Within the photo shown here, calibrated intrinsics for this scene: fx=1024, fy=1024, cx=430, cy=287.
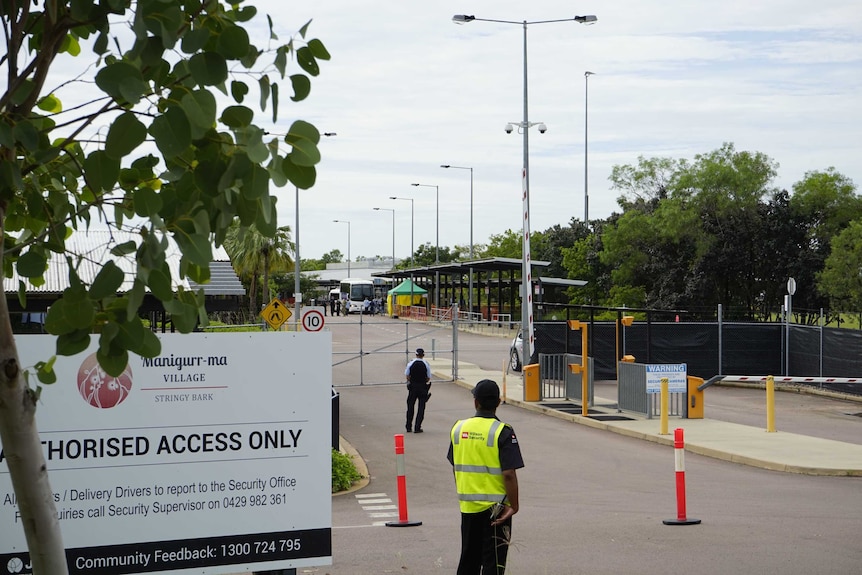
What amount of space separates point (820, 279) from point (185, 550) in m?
44.2

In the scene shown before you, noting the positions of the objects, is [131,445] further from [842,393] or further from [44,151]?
[842,393]

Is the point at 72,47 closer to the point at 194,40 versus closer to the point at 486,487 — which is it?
the point at 194,40

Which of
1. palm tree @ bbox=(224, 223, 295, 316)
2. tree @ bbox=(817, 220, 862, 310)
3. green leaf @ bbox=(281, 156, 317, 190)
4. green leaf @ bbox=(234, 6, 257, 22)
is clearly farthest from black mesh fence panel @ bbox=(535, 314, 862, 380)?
palm tree @ bbox=(224, 223, 295, 316)

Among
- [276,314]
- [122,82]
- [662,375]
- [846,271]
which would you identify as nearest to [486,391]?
[122,82]

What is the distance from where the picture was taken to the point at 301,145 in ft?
10.9

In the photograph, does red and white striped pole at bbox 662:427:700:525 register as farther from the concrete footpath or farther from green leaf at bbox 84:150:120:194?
green leaf at bbox 84:150:120:194

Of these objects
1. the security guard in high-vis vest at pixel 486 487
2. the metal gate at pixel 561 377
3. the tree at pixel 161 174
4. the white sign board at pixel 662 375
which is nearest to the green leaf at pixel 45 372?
the tree at pixel 161 174

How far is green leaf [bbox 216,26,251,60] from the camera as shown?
3350 mm

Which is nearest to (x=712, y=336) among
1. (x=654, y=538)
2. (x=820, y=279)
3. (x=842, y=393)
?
(x=842, y=393)

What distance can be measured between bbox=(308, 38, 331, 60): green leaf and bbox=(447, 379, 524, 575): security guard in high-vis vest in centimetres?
338

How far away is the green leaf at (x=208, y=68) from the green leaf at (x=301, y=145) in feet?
0.91

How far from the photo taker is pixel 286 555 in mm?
6609

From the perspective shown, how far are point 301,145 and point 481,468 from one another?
3729mm

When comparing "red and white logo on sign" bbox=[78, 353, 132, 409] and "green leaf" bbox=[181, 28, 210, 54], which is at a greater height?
"green leaf" bbox=[181, 28, 210, 54]
